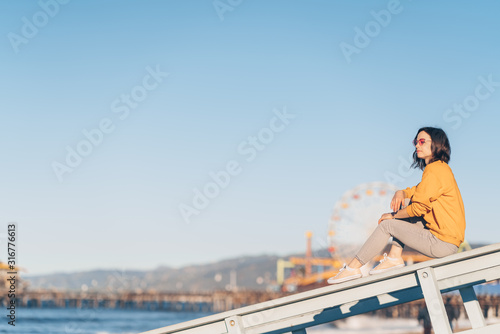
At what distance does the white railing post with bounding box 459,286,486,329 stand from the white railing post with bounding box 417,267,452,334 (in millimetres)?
271

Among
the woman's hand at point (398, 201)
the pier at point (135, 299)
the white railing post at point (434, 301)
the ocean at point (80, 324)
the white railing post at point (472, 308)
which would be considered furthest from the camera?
the pier at point (135, 299)

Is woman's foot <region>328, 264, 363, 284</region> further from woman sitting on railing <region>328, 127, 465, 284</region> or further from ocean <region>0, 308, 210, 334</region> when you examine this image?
ocean <region>0, 308, 210, 334</region>

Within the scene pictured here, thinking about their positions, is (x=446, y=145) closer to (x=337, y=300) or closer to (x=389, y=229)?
(x=389, y=229)

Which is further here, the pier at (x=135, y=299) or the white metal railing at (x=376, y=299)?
the pier at (x=135, y=299)

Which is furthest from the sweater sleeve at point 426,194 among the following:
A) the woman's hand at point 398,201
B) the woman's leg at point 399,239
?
the woman's hand at point 398,201

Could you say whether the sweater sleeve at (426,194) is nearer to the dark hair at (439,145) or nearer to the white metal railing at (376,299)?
the dark hair at (439,145)

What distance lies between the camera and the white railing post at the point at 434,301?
4.65 metres

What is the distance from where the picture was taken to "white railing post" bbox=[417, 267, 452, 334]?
4648mm

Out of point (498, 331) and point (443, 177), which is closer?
point (498, 331)

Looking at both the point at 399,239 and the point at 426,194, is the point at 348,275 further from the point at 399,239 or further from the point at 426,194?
the point at 426,194

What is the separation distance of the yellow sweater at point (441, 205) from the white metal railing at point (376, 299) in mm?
528

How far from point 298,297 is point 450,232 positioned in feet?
4.86

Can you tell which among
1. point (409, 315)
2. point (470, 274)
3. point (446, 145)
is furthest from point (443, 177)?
point (409, 315)

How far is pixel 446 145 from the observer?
575cm
